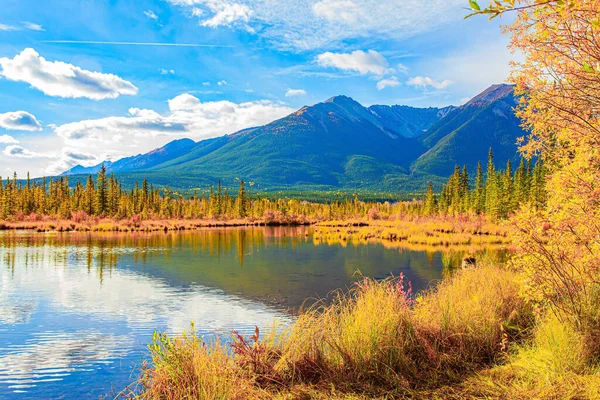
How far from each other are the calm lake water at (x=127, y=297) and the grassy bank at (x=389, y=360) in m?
2.39

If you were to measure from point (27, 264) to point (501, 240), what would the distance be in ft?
139

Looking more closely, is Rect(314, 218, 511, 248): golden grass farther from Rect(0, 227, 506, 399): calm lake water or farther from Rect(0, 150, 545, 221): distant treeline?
Rect(0, 227, 506, 399): calm lake water

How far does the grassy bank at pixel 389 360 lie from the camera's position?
6.73 m

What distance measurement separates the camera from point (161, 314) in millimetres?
15953

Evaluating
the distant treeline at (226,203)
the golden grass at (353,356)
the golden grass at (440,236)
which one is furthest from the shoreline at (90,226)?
the golden grass at (353,356)

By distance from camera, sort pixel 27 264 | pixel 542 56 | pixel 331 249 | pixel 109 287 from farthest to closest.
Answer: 1. pixel 331 249
2. pixel 27 264
3. pixel 109 287
4. pixel 542 56

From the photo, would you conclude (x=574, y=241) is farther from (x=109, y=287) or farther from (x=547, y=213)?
(x=109, y=287)

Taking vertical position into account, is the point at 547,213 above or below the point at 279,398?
above

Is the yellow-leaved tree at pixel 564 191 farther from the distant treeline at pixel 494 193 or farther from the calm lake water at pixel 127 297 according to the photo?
the distant treeline at pixel 494 193

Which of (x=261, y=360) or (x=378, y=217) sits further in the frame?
(x=378, y=217)

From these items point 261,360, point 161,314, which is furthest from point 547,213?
point 161,314

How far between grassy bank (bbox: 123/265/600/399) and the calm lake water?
7.86ft

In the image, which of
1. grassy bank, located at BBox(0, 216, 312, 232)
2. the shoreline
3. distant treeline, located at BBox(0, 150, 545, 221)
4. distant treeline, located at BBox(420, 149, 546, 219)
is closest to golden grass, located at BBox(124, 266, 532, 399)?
distant treeline, located at BBox(420, 149, 546, 219)

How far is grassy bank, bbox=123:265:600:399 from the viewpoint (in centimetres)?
673
